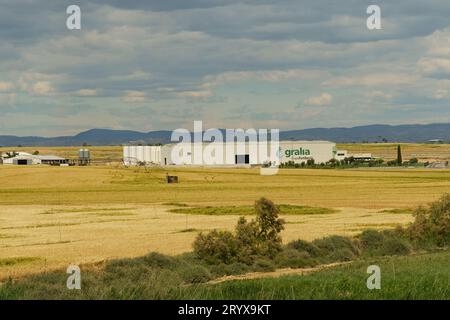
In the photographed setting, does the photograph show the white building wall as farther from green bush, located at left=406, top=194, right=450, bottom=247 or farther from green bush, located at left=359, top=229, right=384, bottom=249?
green bush, located at left=359, top=229, right=384, bottom=249

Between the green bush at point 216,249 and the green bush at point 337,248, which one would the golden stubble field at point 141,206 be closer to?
the green bush at point 216,249

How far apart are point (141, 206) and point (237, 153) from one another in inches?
3781

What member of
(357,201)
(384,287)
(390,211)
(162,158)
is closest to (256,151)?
(162,158)

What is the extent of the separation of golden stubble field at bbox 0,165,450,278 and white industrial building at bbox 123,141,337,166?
138 ft

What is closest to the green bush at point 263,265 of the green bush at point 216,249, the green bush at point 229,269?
the green bush at point 229,269

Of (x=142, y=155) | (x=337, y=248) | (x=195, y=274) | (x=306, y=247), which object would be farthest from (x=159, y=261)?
(x=142, y=155)

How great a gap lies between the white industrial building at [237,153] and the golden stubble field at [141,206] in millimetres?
41942

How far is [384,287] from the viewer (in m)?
16.3

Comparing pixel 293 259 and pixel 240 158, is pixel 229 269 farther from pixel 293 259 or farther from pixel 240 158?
pixel 240 158

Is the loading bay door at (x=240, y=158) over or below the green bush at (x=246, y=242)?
over

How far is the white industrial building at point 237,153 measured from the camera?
16138cm

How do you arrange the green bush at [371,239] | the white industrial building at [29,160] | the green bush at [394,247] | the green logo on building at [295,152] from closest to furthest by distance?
the green bush at [394,247]
the green bush at [371,239]
the green logo on building at [295,152]
the white industrial building at [29,160]

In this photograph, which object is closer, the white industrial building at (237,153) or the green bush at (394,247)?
the green bush at (394,247)
